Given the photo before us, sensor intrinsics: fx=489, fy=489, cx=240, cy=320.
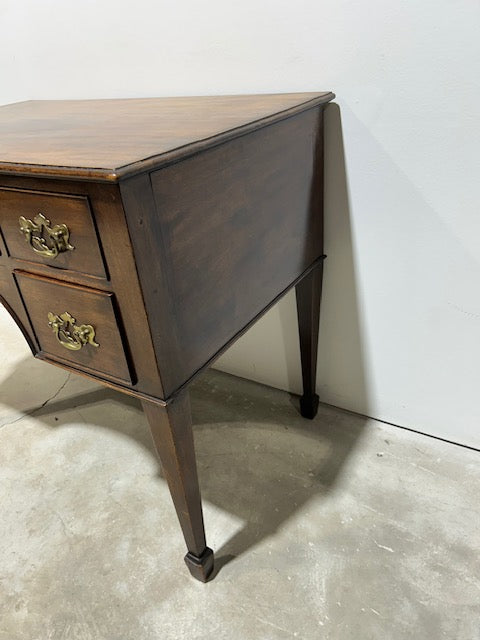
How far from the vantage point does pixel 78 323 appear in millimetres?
724

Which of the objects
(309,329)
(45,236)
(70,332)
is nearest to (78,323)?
(70,332)

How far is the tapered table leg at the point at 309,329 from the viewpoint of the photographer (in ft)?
3.61

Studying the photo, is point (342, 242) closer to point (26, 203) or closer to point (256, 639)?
point (26, 203)

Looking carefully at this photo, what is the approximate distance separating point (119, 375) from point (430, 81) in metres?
0.71

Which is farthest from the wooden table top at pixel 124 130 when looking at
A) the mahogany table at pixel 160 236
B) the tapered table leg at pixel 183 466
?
the tapered table leg at pixel 183 466

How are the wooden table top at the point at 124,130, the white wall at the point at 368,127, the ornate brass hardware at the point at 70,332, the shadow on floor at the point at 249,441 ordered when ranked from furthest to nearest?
the shadow on floor at the point at 249,441 → the white wall at the point at 368,127 → the ornate brass hardware at the point at 70,332 → the wooden table top at the point at 124,130

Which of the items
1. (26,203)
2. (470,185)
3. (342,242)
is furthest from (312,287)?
(26,203)

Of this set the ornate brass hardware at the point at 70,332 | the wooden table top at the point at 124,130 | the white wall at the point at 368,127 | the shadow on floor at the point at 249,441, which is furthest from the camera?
the shadow on floor at the point at 249,441

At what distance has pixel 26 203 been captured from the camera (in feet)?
2.17

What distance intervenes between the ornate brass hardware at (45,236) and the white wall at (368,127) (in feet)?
1.91

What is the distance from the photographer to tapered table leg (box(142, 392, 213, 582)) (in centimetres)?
74

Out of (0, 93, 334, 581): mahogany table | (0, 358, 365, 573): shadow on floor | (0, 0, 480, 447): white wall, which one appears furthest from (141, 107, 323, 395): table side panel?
(0, 358, 365, 573): shadow on floor

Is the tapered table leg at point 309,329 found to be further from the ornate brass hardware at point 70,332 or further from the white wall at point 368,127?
the ornate brass hardware at point 70,332

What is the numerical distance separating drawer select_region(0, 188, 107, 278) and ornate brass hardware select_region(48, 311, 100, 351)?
0.30ft
